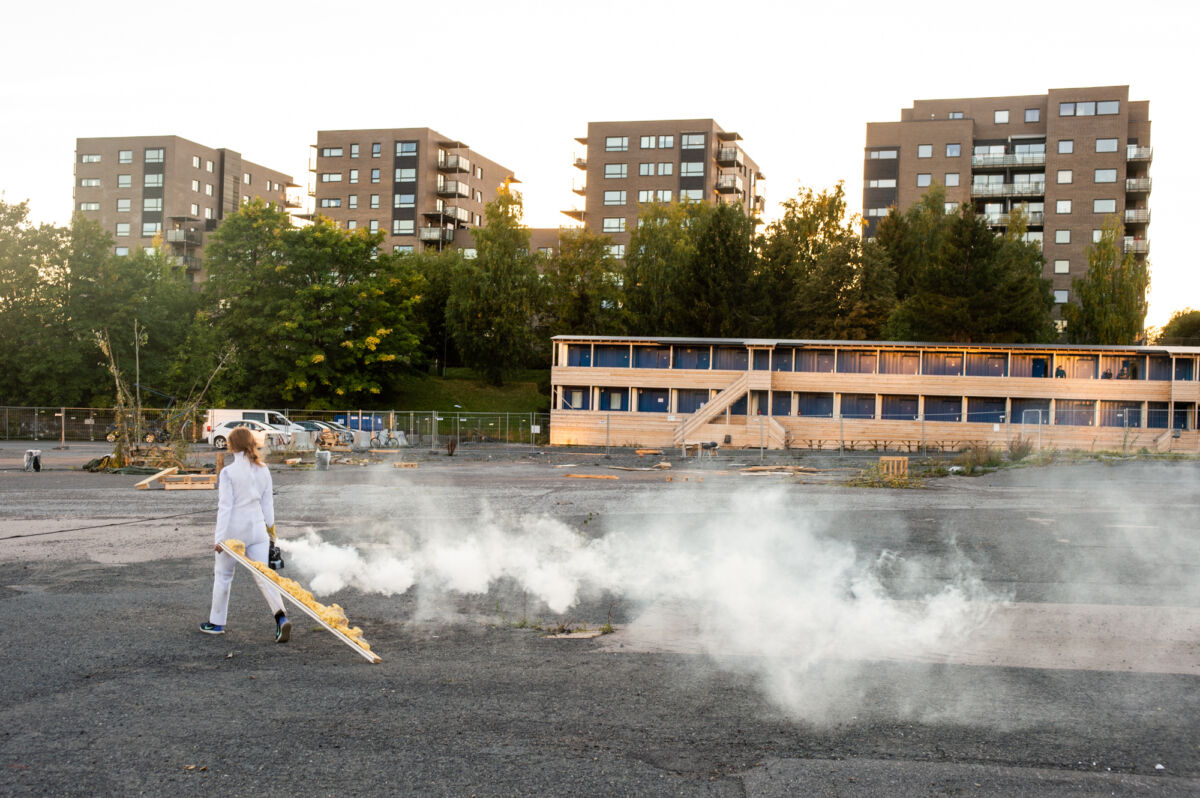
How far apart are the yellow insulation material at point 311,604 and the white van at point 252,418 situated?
Answer: 38.9 m

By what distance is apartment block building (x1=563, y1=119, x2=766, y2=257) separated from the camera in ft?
305

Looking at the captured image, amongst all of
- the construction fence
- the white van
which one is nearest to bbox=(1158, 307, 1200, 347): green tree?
the construction fence

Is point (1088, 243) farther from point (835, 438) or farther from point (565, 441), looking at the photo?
point (565, 441)

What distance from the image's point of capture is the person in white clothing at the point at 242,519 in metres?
8.60

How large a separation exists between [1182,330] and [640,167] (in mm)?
59598

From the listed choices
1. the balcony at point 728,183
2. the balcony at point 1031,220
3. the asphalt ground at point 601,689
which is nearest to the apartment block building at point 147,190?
the balcony at point 728,183

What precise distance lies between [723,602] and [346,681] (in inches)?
176

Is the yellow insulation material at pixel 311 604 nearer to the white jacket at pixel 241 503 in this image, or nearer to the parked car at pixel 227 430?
the white jacket at pixel 241 503

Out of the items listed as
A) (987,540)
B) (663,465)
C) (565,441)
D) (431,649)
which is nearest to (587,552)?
(431,649)

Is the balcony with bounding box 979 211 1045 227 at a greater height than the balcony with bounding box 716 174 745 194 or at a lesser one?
lesser

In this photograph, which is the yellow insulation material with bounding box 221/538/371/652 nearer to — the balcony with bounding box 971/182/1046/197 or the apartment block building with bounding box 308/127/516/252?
the apartment block building with bounding box 308/127/516/252

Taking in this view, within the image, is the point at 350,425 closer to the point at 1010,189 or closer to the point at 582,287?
the point at 582,287

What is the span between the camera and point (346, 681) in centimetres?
727

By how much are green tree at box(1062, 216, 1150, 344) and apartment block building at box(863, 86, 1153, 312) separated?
15821mm
